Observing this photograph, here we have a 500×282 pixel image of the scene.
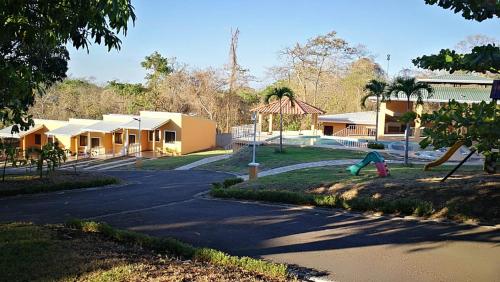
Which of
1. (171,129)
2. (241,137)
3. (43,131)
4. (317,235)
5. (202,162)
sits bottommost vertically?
(202,162)

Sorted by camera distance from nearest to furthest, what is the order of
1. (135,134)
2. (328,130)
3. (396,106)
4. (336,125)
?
(396,106), (135,134), (336,125), (328,130)

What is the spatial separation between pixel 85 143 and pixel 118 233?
1541 inches

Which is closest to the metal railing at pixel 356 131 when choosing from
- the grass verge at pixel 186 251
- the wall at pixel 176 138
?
the wall at pixel 176 138

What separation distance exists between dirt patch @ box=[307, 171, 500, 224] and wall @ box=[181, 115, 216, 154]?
94.4 ft

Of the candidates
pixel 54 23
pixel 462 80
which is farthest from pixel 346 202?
pixel 462 80

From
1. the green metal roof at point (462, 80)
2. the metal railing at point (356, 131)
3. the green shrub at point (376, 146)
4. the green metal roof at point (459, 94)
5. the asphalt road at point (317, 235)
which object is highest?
the green metal roof at point (462, 80)

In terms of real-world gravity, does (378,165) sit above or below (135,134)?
below

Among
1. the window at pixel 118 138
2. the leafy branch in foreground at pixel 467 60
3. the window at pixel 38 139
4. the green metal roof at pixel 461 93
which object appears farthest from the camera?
the window at pixel 38 139

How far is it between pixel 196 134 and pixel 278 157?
1537 cm

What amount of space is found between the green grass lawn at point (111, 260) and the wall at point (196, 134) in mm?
33302

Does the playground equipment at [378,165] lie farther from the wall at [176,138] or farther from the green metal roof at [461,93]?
the wall at [176,138]

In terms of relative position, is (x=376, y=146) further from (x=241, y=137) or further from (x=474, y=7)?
(x=474, y=7)

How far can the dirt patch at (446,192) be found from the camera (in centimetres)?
954

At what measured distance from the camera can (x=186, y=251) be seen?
22.8 ft
